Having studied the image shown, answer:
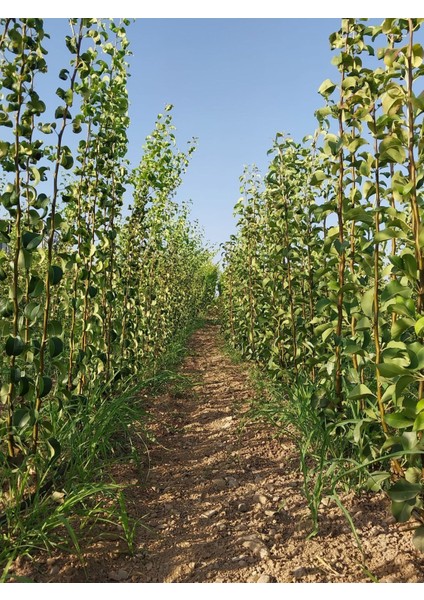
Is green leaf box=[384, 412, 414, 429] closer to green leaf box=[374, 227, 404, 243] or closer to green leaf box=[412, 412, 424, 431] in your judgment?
green leaf box=[412, 412, 424, 431]

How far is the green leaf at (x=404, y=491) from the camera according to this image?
6.28 feet

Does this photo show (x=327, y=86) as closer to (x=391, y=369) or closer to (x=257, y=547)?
(x=391, y=369)

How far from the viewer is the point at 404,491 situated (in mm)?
1927

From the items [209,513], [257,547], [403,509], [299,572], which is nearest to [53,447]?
[209,513]

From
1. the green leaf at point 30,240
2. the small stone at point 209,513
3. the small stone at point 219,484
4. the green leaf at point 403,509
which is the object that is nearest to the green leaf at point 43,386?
the green leaf at point 30,240

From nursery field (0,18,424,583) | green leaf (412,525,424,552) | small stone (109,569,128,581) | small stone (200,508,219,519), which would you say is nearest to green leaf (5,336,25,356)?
nursery field (0,18,424,583)

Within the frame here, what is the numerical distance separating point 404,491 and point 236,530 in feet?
3.04

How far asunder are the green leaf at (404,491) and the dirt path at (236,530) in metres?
0.31

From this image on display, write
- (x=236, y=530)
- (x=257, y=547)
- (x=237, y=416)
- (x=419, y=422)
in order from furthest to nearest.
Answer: (x=237, y=416) → (x=236, y=530) → (x=257, y=547) → (x=419, y=422)

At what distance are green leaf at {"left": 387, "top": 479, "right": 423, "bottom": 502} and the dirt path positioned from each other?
1.02 ft

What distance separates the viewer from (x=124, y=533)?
2445 mm

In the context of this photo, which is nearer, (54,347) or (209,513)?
(54,347)

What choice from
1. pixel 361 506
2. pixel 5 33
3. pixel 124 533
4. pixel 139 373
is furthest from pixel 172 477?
pixel 5 33

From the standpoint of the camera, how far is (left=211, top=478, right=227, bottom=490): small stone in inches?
118
